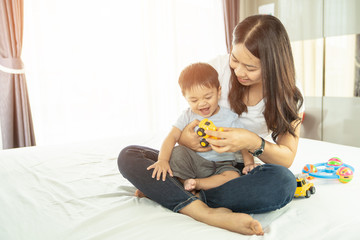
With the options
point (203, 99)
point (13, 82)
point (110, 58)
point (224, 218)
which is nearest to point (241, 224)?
point (224, 218)

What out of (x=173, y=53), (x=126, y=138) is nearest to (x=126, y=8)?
(x=173, y=53)

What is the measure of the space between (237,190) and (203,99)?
1.51 feet

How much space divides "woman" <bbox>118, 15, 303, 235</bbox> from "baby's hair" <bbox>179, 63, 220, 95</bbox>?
4.7 inches

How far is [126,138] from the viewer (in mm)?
2123

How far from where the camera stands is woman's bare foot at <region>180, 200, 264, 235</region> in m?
0.88

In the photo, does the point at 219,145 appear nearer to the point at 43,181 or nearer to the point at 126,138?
the point at 43,181

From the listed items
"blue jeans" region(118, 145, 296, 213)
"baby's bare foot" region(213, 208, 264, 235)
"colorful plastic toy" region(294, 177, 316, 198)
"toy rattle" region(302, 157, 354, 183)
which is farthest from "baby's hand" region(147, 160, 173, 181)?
"toy rattle" region(302, 157, 354, 183)

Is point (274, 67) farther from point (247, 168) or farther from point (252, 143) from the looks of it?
point (247, 168)

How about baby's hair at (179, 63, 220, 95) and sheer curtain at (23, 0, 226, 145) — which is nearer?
baby's hair at (179, 63, 220, 95)

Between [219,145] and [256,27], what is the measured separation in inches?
19.9

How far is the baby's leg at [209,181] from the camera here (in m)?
1.14

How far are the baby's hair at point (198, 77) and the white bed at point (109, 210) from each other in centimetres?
52

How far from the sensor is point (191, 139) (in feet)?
4.36

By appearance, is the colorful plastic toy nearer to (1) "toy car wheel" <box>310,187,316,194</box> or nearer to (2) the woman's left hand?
(1) "toy car wheel" <box>310,187,316,194</box>
